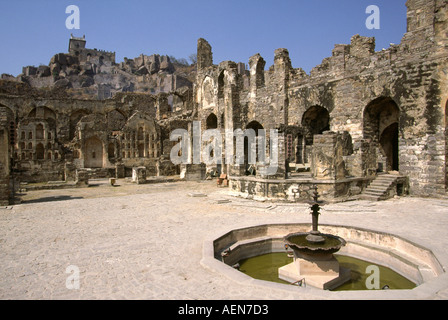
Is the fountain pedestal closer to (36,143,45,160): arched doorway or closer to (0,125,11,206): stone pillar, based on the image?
(0,125,11,206): stone pillar

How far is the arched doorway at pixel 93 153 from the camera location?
2838 centimetres

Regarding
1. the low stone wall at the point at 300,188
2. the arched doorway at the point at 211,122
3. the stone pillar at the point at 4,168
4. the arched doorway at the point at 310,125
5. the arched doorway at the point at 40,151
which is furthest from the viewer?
the arched doorway at the point at 40,151

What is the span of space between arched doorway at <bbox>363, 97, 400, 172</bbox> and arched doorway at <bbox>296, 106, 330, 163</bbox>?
3.11 m

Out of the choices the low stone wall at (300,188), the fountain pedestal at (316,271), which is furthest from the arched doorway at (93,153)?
the fountain pedestal at (316,271)

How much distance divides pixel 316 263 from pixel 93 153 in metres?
26.6

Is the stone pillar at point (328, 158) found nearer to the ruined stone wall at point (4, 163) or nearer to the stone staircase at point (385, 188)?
the stone staircase at point (385, 188)

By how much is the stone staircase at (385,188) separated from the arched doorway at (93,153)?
23.1 metres

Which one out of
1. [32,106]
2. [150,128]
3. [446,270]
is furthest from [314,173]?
[32,106]

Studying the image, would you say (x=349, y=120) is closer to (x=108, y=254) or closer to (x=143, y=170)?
(x=143, y=170)

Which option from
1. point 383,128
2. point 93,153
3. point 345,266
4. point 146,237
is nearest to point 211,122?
point 93,153

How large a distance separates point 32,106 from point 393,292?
1459 inches

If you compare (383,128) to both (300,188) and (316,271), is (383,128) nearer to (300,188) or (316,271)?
(300,188)

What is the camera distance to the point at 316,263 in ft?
19.5
